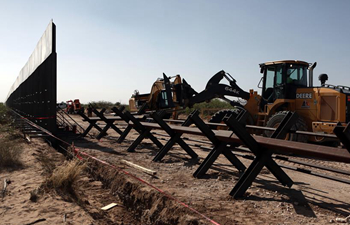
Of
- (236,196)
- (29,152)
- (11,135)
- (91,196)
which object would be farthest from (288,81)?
(11,135)

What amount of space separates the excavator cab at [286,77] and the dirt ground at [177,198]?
437cm

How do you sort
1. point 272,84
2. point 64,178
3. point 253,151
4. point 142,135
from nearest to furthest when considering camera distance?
point 253,151
point 64,178
point 142,135
point 272,84

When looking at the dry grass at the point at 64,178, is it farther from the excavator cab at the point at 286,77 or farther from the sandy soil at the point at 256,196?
the excavator cab at the point at 286,77

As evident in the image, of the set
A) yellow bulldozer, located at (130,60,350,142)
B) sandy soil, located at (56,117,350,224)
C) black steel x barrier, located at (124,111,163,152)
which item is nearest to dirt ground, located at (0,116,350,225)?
sandy soil, located at (56,117,350,224)

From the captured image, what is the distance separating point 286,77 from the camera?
957 centimetres

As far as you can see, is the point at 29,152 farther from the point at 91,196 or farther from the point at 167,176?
the point at 167,176

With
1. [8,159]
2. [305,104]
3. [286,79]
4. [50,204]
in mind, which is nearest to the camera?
[50,204]

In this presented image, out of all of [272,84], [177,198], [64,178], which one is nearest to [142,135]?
[64,178]

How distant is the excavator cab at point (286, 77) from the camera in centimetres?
954

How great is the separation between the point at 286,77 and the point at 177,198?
22.4 ft

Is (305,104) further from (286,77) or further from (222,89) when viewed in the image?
(222,89)

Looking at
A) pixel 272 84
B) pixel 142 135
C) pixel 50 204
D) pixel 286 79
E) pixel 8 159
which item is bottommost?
pixel 50 204

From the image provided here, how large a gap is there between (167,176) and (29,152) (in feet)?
15.2

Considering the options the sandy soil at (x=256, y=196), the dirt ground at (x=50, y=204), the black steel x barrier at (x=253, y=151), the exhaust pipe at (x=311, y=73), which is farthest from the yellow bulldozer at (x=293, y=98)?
the dirt ground at (x=50, y=204)
